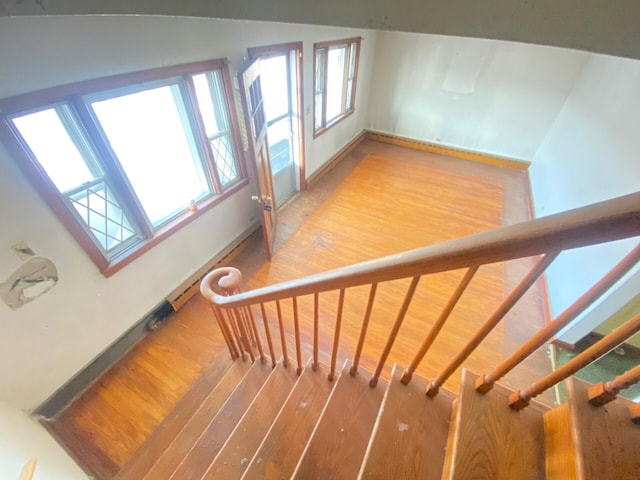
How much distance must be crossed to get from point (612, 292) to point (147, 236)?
10.6 ft

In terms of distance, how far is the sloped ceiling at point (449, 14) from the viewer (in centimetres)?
48

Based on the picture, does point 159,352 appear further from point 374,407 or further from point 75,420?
point 374,407

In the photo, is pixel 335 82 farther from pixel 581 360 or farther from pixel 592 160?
pixel 581 360

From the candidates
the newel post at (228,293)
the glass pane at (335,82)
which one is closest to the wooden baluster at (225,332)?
the newel post at (228,293)

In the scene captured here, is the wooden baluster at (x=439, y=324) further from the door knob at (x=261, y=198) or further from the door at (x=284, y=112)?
the door at (x=284, y=112)

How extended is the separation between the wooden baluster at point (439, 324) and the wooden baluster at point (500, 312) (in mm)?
87

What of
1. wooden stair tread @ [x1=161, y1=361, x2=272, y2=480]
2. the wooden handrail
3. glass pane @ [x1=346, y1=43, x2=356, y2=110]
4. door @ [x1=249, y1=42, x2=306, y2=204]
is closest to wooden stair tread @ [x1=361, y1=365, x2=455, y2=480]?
the wooden handrail

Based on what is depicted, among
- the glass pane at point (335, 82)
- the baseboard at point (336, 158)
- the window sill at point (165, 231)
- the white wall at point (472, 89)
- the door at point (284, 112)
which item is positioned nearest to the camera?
the window sill at point (165, 231)

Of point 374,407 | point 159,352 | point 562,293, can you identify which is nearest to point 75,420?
point 159,352

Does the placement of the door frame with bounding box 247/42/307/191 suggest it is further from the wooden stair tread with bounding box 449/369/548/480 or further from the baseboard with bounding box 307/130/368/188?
the wooden stair tread with bounding box 449/369/548/480

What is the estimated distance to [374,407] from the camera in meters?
1.17

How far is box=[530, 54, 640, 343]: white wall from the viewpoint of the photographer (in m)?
1.98

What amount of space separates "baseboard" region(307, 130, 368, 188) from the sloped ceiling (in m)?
3.50

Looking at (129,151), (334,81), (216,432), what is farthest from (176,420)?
(334,81)
